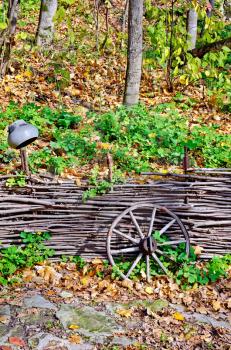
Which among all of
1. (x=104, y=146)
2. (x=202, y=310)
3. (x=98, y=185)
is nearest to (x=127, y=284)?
(x=202, y=310)

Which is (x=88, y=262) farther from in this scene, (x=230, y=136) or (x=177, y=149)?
(x=230, y=136)

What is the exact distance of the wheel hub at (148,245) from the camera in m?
5.00

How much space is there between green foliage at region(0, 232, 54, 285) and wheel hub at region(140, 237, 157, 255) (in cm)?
102

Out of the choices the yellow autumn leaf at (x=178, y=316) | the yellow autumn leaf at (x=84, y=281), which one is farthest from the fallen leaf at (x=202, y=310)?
the yellow autumn leaf at (x=84, y=281)

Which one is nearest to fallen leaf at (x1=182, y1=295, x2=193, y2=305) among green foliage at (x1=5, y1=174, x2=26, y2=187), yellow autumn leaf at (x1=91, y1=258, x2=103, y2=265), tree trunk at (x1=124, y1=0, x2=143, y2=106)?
yellow autumn leaf at (x1=91, y1=258, x2=103, y2=265)

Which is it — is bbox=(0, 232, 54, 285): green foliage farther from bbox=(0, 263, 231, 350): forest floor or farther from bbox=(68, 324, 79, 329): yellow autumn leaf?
bbox=(68, 324, 79, 329): yellow autumn leaf

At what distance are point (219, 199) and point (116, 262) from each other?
4.53 feet

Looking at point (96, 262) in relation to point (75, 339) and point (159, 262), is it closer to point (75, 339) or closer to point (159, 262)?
point (159, 262)

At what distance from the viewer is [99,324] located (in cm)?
430

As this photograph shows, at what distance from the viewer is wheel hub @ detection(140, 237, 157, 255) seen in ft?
16.4

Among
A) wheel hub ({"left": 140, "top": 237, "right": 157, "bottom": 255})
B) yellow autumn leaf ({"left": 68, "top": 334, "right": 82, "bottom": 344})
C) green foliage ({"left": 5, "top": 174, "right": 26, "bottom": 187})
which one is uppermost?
green foliage ({"left": 5, "top": 174, "right": 26, "bottom": 187})

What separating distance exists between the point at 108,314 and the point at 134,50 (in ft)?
13.1

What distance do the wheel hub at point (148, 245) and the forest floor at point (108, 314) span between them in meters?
0.33

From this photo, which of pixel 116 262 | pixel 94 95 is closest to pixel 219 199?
pixel 116 262
